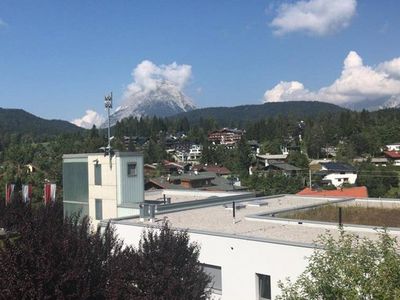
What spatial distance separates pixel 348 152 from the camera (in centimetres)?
13638

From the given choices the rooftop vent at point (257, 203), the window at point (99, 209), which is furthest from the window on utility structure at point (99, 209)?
the rooftop vent at point (257, 203)

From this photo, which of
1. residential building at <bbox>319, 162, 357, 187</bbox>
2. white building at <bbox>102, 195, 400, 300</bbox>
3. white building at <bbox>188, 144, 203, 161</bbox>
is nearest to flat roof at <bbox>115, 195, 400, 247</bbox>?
white building at <bbox>102, 195, 400, 300</bbox>

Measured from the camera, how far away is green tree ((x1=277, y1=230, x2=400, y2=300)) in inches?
329

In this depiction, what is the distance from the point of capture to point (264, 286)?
56.0 feet

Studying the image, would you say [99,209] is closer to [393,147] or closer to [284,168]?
[284,168]

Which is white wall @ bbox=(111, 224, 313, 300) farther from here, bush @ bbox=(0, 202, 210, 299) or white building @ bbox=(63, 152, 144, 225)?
white building @ bbox=(63, 152, 144, 225)

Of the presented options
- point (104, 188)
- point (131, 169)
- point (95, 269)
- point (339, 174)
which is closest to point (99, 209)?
point (104, 188)

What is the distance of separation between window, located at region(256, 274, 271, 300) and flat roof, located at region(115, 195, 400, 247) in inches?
52.3

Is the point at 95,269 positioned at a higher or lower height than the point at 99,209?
A: lower

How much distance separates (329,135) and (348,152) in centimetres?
2626

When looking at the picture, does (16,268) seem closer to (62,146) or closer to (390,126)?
(62,146)

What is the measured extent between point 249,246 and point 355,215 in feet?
34.8

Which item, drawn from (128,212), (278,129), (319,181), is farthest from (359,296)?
(278,129)

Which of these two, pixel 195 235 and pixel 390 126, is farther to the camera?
pixel 390 126
